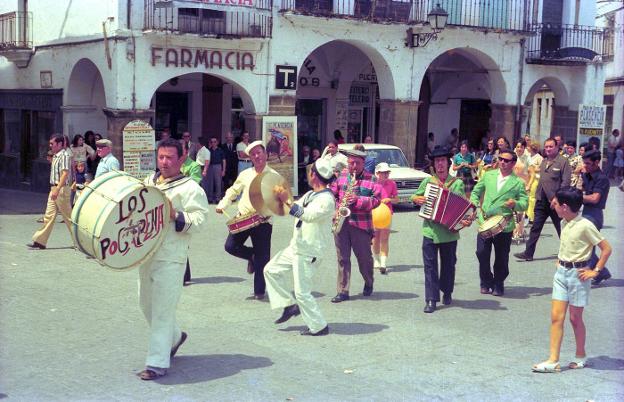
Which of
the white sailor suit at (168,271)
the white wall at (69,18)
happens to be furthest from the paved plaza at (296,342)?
the white wall at (69,18)

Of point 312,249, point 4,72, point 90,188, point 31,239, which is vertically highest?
point 4,72

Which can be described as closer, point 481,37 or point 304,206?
point 304,206

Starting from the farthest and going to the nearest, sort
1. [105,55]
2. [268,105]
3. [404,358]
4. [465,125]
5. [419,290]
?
1. [465,125]
2. [268,105]
3. [105,55]
4. [419,290]
5. [404,358]

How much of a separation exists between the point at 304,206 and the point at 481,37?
17354mm

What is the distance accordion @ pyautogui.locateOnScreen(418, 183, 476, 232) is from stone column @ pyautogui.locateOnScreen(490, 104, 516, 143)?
16471mm

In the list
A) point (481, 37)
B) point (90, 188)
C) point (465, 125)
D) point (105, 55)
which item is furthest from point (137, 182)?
point (465, 125)

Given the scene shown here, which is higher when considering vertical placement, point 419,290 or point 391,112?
point 391,112

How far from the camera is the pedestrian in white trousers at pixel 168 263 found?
21.6 ft

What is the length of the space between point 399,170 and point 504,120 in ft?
22.1

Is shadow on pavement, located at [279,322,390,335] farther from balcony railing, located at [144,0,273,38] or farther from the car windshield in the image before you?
the car windshield

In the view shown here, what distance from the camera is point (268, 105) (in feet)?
69.7

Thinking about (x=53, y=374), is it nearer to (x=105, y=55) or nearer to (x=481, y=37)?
(x=105, y=55)

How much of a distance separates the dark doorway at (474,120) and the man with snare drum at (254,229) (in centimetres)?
2179

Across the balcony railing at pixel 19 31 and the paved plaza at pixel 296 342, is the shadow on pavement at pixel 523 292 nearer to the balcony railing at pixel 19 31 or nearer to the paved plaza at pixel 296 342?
the paved plaza at pixel 296 342
